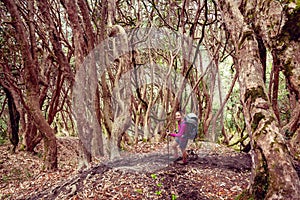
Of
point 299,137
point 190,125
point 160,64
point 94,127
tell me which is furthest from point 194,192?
point 160,64

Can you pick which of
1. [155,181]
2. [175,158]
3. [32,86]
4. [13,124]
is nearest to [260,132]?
[155,181]

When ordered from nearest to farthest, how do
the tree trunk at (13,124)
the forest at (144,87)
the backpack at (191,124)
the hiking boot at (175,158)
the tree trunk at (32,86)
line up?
the forest at (144,87)
the backpack at (191,124)
the hiking boot at (175,158)
the tree trunk at (32,86)
the tree trunk at (13,124)

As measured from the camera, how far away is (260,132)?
2924 mm

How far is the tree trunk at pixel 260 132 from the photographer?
264 centimetres

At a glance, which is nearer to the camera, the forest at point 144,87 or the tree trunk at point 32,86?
the forest at point 144,87

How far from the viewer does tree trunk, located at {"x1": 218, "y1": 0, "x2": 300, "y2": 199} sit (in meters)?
2.64

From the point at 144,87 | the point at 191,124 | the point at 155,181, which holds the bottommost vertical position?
the point at 155,181

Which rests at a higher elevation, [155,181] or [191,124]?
[191,124]

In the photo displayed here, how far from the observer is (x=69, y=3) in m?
6.54

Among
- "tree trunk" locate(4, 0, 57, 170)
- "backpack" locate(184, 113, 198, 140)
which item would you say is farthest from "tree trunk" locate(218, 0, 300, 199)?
"tree trunk" locate(4, 0, 57, 170)

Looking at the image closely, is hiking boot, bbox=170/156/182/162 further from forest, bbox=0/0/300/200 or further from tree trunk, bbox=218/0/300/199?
tree trunk, bbox=218/0/300/199

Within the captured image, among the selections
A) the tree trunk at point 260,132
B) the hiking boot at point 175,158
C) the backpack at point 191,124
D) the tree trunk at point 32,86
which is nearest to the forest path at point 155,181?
the hiking boot at point 175,158

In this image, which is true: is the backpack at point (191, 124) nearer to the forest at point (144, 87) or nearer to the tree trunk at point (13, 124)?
the forest at point (144, 87)

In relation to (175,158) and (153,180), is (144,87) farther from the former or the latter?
(153,180)
